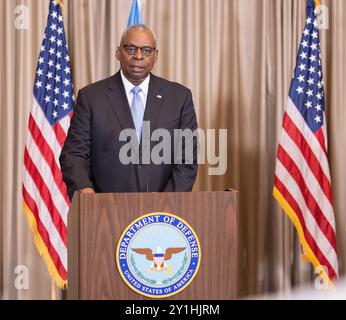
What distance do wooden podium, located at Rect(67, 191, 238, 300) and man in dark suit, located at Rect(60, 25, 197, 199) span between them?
0.61 meters

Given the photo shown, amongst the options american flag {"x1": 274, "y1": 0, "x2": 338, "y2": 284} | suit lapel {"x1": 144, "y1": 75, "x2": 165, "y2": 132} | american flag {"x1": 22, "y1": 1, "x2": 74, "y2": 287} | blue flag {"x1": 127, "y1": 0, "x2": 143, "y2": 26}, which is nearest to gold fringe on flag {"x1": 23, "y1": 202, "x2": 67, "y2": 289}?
american flag {"x1": 22, "y1": 1, "x2": 74, "y2": 287}

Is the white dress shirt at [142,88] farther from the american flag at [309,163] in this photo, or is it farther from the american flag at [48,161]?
the american flag at [309,163]

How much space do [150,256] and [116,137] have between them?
92 centimetres

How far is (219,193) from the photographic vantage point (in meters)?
2.57

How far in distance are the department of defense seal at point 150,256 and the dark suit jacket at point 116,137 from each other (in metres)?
0.67

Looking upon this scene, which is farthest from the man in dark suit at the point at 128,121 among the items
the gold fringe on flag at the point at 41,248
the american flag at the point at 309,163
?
the american flag at the point at 309,163

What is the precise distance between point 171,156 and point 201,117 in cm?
201

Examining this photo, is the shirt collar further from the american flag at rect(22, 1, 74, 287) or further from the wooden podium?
the american flag at rect(22, 1, 74, 287)

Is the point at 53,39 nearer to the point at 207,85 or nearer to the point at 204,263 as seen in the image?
the point at 207,85

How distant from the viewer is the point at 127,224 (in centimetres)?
249

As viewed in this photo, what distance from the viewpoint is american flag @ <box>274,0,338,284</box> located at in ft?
16.4

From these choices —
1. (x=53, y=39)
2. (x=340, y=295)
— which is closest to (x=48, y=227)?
(x=53, y=39)

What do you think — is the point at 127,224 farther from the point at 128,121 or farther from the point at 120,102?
the point at 120,102

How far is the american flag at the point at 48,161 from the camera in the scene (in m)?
4.84
